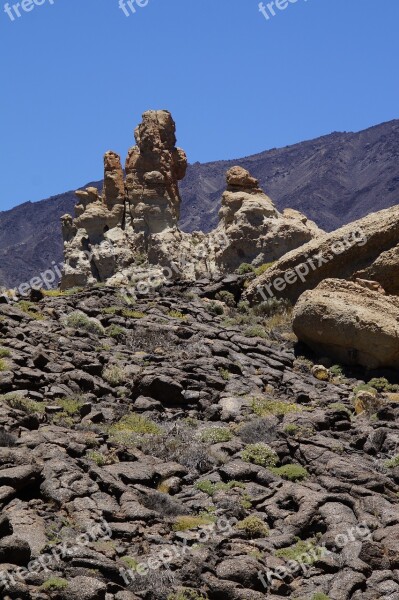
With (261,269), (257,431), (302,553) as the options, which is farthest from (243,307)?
(302,553)

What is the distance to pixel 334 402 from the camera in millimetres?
19781

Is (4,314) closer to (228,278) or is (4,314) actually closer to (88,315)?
(88,315)

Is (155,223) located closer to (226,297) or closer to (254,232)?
(254,232)

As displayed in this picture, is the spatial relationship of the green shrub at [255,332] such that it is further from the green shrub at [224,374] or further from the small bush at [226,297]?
the green shrub at [224,374]

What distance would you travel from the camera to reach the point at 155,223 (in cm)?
3728

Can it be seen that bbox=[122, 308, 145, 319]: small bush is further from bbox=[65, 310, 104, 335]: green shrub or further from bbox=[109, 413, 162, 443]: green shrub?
bbox=[109, 413, 162, 443]: green shrub

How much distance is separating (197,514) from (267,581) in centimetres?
202

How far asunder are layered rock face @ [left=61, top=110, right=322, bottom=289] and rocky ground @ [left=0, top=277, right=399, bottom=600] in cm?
1044

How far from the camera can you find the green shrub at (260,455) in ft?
49.4

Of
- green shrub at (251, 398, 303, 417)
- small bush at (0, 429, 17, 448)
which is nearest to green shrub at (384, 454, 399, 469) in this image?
green shrub at (251, 398, 303, 417)

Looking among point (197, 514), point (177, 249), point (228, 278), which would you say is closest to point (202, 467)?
point (197, 514)

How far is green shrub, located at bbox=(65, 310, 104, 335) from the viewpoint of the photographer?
23.4 meters

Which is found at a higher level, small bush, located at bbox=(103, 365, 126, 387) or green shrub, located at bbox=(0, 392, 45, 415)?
green shrub, located at bbox=(0, 392, 45, 415)

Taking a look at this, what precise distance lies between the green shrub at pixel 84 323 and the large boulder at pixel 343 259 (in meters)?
6.33
